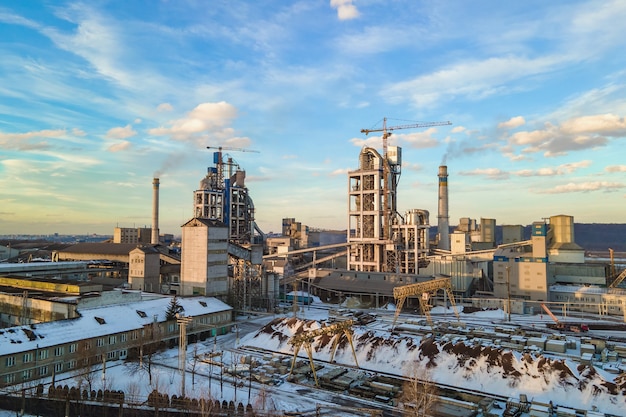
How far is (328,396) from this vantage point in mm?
30938

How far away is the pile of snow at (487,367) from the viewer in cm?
2983

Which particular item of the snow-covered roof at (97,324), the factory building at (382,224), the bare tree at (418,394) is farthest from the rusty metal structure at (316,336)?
the factory building at (382,224)

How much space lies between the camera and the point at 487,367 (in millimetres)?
34094

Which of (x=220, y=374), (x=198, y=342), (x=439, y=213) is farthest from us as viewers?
(x=439, y=213)

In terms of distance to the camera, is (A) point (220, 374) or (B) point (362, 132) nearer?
(A) point (220, 374)

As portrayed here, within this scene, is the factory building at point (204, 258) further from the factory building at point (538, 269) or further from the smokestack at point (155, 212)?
the smokestack at point (155, 212)

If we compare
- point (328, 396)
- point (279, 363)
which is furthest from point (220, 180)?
point (328, 396)

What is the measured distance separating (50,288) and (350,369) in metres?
36.7

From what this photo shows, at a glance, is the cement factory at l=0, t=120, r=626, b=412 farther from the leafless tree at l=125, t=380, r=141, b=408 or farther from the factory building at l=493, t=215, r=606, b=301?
the leafless tree at l=125, t=380, r=141, b=408

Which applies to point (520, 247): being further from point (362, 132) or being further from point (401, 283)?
point (362, 132)

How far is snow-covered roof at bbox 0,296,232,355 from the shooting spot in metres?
33.3

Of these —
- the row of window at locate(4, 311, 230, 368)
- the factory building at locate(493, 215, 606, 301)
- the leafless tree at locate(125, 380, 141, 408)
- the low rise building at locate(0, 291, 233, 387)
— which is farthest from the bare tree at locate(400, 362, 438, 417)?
the factory building at locate(493, 215, 606, 301)

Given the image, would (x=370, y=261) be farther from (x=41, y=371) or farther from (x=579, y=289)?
(x=41, y=371)

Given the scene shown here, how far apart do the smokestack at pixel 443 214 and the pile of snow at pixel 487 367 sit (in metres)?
49.7
